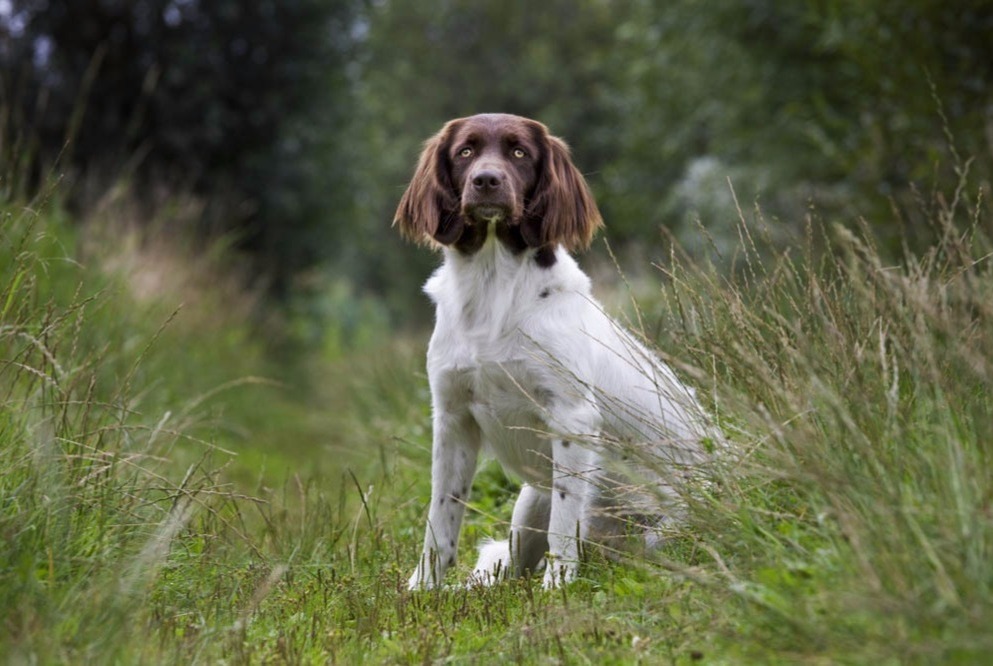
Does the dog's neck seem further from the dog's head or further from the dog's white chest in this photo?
the dog's white chest

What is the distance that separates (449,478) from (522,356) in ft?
1.69

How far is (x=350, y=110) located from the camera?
13.8 meters

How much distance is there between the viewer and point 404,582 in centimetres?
326

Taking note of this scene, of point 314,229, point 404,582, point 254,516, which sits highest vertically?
point 404,582

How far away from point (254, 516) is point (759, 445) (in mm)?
2453

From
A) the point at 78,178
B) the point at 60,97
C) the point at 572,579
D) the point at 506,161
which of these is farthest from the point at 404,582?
the point at 60,97

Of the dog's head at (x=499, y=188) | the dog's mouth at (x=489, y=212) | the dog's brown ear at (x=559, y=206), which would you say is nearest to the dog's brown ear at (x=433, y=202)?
the dog's head at (x=499, y=188)

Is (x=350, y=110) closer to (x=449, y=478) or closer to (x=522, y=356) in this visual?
(x=449, y=478)

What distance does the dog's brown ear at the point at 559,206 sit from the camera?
378 cm

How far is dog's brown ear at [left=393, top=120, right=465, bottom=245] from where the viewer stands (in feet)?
12.7

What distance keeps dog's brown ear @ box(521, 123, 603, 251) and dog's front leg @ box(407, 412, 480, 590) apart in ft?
2.15

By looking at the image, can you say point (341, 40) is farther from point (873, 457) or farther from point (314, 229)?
point (873, 457)

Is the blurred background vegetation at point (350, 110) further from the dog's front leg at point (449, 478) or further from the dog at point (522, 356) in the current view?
the dog's front leg at point (449, 478)

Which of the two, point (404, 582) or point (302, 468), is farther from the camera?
point (302, 468)
